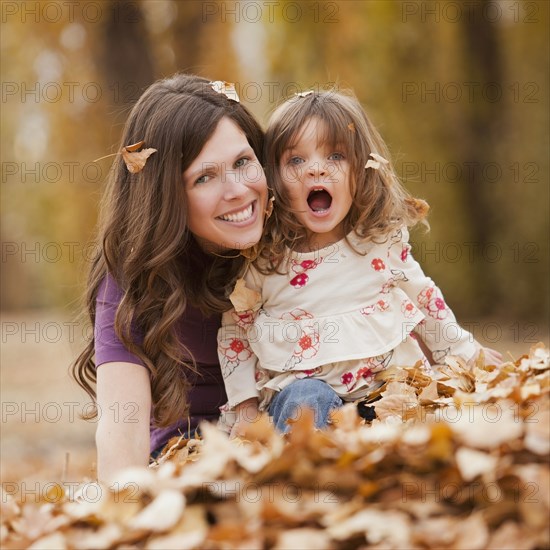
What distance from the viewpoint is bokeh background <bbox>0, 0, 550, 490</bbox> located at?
591 cm

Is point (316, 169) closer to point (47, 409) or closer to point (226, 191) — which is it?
point (226, 191)

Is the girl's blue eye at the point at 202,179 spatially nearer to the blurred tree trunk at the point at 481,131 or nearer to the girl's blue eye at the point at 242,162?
the girl's blue eye at the point at 242,162

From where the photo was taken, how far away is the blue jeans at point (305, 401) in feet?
7.54

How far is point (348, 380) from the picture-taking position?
2.46 metres

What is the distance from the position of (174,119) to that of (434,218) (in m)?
7.29

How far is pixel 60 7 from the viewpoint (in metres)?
5.77

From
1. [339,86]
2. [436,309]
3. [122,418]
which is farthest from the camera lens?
[339,86]

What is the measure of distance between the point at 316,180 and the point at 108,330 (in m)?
0.82

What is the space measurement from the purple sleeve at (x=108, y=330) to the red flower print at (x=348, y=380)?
0.63 meters

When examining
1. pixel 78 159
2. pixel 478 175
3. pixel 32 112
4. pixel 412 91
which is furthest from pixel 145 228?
pixel 478 175

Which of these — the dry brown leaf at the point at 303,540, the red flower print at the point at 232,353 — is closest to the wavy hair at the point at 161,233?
the red flower print at the point at 232,353

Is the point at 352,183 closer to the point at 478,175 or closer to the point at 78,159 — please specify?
the point at 78,159

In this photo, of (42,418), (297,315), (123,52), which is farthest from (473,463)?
(42,418)

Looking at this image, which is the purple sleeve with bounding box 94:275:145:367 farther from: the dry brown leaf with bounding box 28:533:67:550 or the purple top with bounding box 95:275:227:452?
the dry brown leaf with bounding box 28:533:67:550
